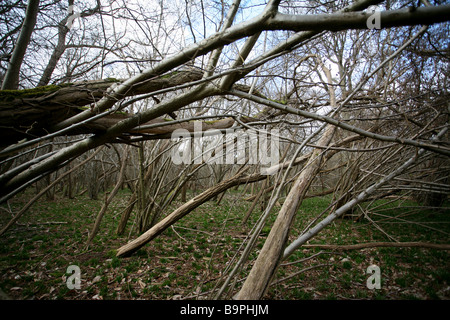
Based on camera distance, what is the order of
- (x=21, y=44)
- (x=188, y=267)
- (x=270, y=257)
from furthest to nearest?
(x=188, y=267) → (x=21, y=44) → (x=270, y=257)

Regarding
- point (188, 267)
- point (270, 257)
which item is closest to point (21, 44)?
point (270, 257)

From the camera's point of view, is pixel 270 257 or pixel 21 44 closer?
pixel 270 257

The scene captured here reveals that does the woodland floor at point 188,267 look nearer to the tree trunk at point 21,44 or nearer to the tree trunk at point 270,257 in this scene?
the tree trunk at point 270,257

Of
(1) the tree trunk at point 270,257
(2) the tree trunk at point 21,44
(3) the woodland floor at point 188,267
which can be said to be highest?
(2) the tree trunk at point 21,44

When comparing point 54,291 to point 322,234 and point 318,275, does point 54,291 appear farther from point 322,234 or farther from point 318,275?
point 322,234

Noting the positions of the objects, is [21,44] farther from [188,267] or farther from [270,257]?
[188,267]

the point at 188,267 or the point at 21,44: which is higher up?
the point at 21,44

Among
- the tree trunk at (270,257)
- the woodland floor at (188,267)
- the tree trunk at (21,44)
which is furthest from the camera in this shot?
the woodland floor at (188,267)

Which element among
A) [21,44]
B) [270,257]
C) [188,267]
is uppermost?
[21,44]

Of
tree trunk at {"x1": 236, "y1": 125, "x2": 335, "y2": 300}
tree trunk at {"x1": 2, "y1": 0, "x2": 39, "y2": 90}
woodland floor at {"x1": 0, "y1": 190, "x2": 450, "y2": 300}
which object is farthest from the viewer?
woodland floor at {"x1": 0, "y1": 190, "x2": 450, "y2": 300}

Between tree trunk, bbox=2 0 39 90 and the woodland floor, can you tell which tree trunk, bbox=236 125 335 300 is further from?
tree trunk, bbox=2 0 39 90

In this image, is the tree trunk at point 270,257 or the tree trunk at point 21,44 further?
the tree trunk at point 21,44

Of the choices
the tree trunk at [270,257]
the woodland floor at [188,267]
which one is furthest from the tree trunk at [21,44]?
the tree trunk at [270,257]

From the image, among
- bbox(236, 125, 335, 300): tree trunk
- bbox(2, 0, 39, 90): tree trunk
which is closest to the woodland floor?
bbox(236, 125, 335, 300): tree trunk
